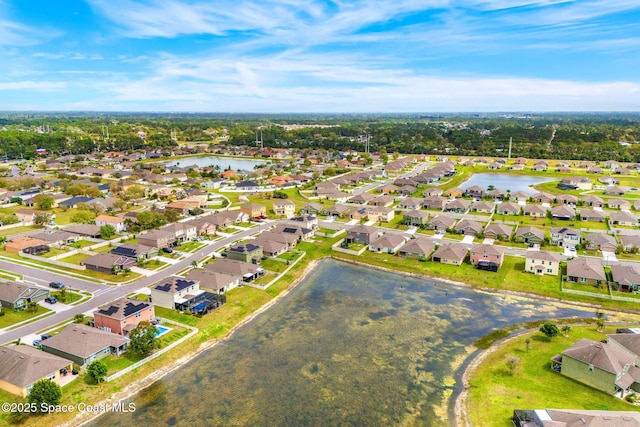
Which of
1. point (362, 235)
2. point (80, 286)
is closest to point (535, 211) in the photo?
point (362, 235)

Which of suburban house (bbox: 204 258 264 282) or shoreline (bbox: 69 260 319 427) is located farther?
suburban house (bbox: 204 258 264 282)

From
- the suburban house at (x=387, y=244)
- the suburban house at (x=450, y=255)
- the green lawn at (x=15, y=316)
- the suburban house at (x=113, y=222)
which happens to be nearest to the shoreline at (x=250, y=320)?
the suburban house at (x=450, y=255)

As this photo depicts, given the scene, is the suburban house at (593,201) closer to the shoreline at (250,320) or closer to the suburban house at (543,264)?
the suburban house at (543,264)

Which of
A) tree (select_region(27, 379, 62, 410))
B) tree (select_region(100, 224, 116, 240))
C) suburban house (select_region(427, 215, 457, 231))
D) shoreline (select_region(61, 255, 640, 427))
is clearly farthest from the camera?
suburban house (select_region(427, 215, 457, 231))

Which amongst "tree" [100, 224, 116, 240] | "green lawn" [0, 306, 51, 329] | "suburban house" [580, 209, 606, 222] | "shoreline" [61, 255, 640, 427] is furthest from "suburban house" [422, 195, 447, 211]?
"green lawn" [0, 306, 51, 329]

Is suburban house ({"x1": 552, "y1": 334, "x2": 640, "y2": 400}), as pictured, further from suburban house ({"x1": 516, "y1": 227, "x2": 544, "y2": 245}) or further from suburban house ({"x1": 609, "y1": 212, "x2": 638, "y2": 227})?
suburban house ({"x1": 609, "y1": 212, "x2": 638, "y2": 227})

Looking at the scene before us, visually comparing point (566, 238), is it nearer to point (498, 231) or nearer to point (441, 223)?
point (498, 231)

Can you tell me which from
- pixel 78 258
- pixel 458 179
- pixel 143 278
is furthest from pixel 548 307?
pixel 458 179

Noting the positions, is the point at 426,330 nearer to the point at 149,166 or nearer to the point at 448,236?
the point at 448,236

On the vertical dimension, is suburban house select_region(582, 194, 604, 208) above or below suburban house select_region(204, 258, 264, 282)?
above
